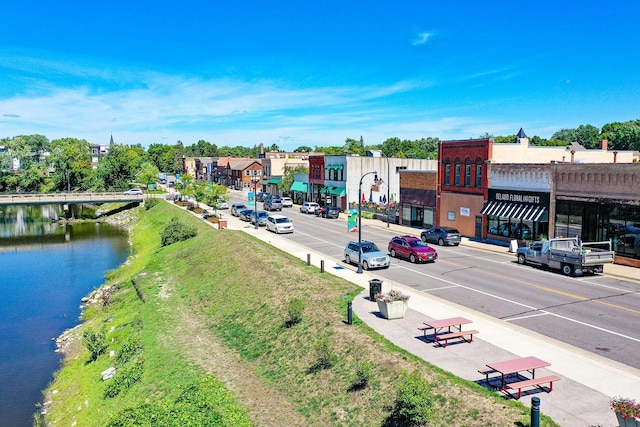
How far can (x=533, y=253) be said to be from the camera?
33219 millimetres

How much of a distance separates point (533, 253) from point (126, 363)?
2558 cm

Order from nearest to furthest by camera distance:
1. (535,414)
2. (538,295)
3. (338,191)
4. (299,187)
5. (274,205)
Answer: (535,414) < (538,295) < (338,191) < (274,205) < (299,187)

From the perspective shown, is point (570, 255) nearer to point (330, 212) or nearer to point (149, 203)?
point (330, 212)

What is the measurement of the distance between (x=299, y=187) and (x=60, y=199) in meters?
38.9

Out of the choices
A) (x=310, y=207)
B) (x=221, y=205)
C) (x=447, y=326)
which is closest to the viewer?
(x=447, y=326)

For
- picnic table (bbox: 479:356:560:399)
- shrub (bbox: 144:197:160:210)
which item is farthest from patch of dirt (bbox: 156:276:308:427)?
shrub (bbox: 144:197:160:210)

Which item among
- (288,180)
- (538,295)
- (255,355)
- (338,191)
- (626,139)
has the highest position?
(626,139)

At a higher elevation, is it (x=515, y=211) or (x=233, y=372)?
(x=515, y=211)

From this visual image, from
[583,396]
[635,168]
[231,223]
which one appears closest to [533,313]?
[583,396]

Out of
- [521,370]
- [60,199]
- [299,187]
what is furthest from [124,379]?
[60,199]

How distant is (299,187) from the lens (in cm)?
8625

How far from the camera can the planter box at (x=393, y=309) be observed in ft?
A: 69.4

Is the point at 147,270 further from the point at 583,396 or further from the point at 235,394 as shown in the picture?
the point at 583,396

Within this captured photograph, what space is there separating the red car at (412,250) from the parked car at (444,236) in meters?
7.01
